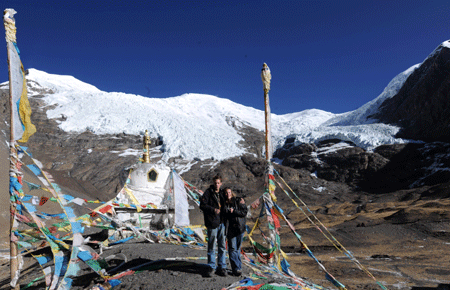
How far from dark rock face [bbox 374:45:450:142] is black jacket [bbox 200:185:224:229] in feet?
158

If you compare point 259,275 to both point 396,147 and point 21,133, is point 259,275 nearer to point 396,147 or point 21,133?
point 21,133

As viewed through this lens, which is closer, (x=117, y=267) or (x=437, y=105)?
(x=117, y=267)

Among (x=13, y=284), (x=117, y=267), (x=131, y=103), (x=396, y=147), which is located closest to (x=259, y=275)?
(x=117, y=267)

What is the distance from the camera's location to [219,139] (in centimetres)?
5791

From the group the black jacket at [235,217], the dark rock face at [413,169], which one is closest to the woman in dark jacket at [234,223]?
the black jacket at [235,217]

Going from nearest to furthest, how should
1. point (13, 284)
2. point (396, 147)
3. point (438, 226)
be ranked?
1. point (13, 284)
2. point (438, 226)
3. point (396, 147)

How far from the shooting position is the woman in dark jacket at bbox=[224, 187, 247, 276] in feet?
14.2

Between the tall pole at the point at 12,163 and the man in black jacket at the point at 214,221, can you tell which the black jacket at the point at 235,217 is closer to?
the man in black jacket at the point at 214,221

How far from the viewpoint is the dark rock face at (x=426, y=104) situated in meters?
44.0

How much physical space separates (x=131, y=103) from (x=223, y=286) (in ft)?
203

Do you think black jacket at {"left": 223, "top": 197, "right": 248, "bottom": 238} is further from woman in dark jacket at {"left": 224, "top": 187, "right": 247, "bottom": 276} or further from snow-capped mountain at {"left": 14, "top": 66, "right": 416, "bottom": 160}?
snow-capped mountain at {"left": 14, "top": 66, "right": 416, "bottom": 160}

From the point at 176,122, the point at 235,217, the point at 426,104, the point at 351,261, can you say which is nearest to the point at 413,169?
the point at 426,104

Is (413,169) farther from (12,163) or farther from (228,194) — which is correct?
(12,163)

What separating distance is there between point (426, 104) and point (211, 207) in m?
55.7
